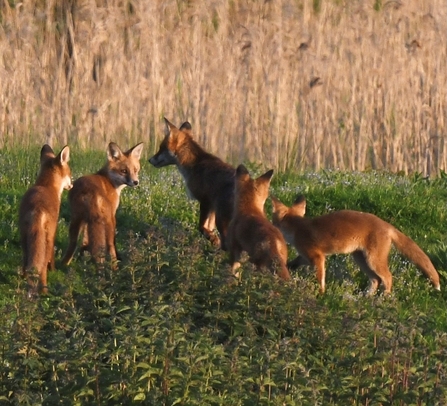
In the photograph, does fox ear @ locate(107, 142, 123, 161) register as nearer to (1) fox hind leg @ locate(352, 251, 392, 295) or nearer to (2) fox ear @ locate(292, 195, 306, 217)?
(2) fox ear @ locate(292, 195, 306, 217)

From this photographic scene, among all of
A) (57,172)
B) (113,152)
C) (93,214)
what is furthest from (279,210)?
(57,172)

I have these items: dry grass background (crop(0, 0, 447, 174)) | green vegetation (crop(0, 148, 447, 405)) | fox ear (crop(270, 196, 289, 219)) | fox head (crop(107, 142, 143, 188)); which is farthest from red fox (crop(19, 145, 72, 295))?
dry grass background (crop(0, 0, 447, 174))

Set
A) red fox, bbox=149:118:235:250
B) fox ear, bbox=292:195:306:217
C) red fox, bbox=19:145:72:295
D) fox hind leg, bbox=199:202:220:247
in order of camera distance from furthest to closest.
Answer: fox hind leg, bbox=199:202:220:247, red fox, bbox=149:118:235:250, fox ear, bbox=292:195:306:217, red fox, bbox=19:145:72:295

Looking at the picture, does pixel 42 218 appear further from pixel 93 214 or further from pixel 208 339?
pixel 208 339

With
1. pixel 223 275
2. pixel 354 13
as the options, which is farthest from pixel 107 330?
pixel 354 13

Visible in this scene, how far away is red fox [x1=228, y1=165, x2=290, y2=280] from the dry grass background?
13.8ft

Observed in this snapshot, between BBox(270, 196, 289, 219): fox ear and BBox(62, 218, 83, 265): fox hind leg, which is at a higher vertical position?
BBox(270, 196, 289, 219): fox ear

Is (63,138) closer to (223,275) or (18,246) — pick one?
(18,246)

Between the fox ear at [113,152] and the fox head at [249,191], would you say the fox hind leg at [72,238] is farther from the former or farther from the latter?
the fox head at [249,191]

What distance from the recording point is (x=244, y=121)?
46.7ft

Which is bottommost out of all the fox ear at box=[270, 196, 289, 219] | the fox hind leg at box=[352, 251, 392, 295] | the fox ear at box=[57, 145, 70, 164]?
the fox hind leg at box=[352, 251, 392, 295]

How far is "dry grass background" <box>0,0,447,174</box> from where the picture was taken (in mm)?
14219

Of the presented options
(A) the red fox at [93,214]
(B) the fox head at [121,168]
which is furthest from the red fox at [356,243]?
(B) the fox head at [121,168]

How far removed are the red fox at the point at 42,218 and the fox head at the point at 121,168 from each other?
0.80 meters
